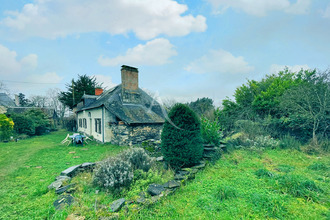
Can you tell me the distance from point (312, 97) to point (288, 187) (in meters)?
7.35

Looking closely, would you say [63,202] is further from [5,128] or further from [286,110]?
[5,128]

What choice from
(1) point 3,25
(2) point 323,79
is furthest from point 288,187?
(1) point 3,25

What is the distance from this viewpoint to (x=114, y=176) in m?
3.78

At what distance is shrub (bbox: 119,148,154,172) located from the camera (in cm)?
456

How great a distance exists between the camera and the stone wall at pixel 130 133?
10.1 metres

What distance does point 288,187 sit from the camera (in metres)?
3.47

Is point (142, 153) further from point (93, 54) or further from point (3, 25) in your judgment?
point (3, 25)

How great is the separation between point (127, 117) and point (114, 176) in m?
6.91

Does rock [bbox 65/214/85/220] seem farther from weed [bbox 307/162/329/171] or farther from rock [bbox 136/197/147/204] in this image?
weed [bbox 307/162/329/171]

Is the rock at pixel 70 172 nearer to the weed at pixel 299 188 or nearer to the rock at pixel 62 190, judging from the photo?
the rock at pixel 62 190

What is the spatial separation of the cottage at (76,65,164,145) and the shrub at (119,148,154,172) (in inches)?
204

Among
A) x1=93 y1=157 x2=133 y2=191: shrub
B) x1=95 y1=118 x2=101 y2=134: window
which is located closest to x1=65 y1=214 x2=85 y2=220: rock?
x1=93 y1=157 x2=133 y2=191: shrub

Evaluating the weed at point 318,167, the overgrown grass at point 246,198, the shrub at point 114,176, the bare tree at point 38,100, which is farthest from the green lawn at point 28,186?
the bare tree at point 38,100

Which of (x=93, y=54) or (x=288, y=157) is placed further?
(x=93, y=54)
